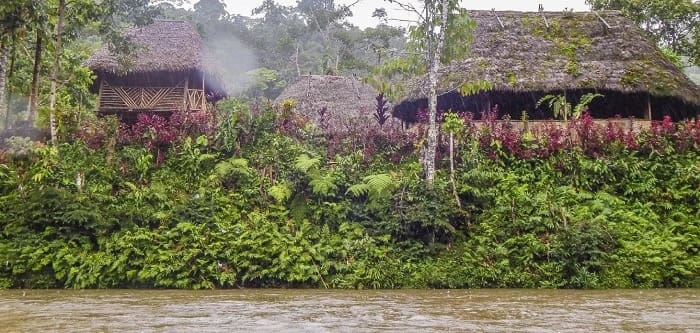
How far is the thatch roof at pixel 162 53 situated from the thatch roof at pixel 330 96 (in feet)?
14.9

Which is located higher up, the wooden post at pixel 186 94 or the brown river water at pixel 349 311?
the wooden post at pixel 186 94

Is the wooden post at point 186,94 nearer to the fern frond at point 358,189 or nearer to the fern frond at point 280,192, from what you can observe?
the fern frond at point 280,192

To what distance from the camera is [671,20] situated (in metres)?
21.4

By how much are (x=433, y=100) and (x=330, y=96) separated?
1347cm

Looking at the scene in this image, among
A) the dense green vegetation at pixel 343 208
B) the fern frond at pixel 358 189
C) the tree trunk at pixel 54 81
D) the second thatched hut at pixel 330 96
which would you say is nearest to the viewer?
the dense green vegetation at pixel 343 208

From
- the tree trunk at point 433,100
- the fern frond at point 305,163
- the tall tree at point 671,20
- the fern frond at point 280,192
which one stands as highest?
the tall tree at point 671,20

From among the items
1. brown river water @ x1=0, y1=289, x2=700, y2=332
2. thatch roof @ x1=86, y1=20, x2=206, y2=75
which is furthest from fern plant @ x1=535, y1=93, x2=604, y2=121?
thatch roof @ x1=86, y1=20, x2=206, y2=75

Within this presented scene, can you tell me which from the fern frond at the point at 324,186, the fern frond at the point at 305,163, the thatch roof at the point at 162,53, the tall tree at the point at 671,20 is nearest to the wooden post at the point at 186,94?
the thatch roof at the point at 162,53

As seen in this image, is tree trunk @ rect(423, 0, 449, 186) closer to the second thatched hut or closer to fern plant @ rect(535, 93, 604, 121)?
fern plant @ rect(535, 93, 604, 121)

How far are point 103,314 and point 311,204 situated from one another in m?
5.94

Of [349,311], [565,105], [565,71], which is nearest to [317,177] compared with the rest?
[349,311]

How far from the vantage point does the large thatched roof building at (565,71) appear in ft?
51.1

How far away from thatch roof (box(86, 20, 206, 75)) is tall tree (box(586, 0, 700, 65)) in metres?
14.9

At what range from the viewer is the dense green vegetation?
31.1 feet
